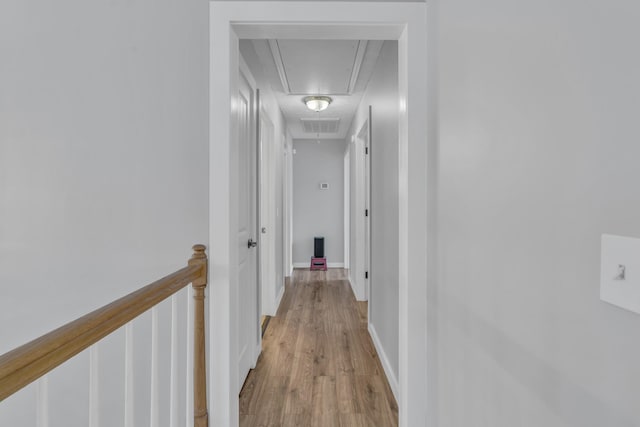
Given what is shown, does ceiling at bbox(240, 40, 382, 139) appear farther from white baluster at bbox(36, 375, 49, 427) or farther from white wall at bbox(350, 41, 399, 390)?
white baluster at bbox(36, 375, 49, 427)

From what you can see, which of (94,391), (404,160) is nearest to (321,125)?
(404,160)

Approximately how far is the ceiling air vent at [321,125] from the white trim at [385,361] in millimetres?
3023

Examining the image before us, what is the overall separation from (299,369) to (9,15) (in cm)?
265

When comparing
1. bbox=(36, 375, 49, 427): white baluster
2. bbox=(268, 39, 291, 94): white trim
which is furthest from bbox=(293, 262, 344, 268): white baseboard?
bbox=(36, 375, 49, 427): white baluster

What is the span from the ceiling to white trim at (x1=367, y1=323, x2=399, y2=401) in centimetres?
237

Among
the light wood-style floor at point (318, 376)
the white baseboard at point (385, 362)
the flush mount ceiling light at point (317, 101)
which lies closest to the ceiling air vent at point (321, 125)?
the flush mount ceiling light at point (317, 101)

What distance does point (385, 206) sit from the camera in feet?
8.51

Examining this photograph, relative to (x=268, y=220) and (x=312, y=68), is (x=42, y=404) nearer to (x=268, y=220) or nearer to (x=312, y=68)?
(x=268, y=220)

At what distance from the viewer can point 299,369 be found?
8.13 feet
